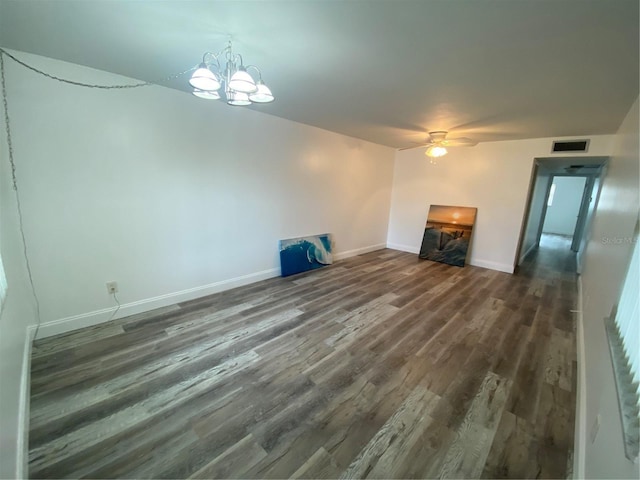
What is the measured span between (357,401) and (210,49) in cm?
274

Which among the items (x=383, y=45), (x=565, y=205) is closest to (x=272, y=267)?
(x=383, y=45)

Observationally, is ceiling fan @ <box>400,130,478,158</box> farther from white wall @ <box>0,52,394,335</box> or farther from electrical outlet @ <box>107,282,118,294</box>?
electrical outlet @ <box>107,282,118,294</box>

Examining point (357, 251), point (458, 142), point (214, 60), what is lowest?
point (357, 251)

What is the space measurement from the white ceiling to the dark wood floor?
7.74 ft

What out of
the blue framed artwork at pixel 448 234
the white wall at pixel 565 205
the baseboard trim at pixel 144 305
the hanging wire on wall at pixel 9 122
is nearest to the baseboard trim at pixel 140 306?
the baseboard trim at pixel 144 305

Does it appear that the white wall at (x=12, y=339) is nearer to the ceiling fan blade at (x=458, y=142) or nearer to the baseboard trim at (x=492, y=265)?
the ceiling fan blade at (x=458, y=142)

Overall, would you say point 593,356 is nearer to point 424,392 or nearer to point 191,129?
point 424,392

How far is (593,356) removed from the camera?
70.2 inches

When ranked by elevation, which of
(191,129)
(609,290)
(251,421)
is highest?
(191,129)

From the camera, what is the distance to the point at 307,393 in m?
1.83

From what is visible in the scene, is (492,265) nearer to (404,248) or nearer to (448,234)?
(448,234)

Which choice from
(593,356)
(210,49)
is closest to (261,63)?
(210,49)

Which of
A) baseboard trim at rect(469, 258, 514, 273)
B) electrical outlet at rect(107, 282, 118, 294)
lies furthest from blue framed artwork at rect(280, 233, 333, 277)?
baseboard trim at rect(469, 258, 514, 273)

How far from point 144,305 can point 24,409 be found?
4.23 ft
